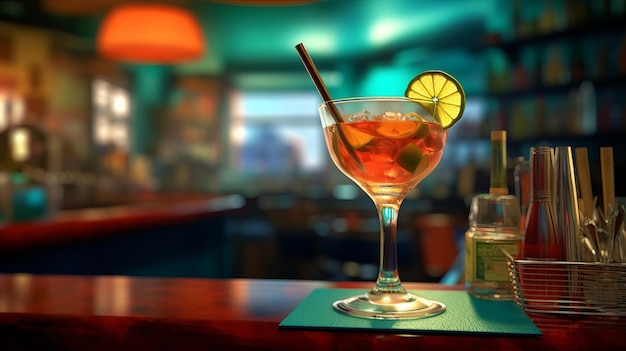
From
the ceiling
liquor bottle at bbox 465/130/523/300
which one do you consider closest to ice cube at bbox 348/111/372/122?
liquor bottle at bbox 465/130/523/300

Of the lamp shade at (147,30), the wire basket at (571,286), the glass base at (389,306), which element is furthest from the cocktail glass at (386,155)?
the lamp shade at (147,30)

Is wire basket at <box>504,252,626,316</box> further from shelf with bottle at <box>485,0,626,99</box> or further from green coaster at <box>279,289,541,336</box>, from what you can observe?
shelf with bottle at <box>485,0,626,99</box>

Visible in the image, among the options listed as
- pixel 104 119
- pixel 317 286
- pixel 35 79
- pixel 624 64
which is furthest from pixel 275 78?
pixel 317 286

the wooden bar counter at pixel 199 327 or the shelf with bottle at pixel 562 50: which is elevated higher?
the shelf with bottle at pixel 562 50

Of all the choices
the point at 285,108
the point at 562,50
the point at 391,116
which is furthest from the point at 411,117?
the point at 285,108

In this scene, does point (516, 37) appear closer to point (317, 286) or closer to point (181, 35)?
point (181, 35)

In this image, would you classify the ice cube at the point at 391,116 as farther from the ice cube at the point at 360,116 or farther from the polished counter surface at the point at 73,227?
the polished counter surface at the point at 73,227

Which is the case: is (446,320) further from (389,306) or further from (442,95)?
(442,95)
